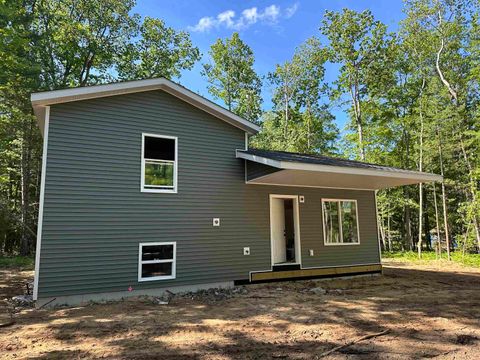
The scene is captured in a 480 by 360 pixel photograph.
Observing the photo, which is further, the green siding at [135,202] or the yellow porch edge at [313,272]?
the yellow porch edge at [313,272]

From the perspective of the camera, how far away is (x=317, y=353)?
3896 millimetres

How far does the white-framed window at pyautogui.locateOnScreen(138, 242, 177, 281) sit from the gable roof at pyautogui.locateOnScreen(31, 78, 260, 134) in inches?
136

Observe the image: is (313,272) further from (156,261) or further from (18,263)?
(18,263)

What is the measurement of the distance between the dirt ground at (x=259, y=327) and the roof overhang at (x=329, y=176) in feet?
9.46

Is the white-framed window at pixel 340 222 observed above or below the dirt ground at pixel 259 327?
above

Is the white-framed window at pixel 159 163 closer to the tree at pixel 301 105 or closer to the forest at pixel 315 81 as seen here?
the forest at pixel 315 81

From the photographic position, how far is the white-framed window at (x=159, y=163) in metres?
7.49

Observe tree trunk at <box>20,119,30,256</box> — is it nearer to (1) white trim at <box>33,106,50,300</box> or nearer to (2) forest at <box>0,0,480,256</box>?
(2) forest at <box>0,0,480,256</box>

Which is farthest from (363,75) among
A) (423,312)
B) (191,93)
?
(423,312)

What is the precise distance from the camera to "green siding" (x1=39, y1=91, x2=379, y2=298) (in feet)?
21.3

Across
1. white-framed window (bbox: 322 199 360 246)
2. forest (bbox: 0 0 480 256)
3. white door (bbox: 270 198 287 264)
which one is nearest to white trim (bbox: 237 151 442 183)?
white-framed window (bbox: 322 199 360 246)

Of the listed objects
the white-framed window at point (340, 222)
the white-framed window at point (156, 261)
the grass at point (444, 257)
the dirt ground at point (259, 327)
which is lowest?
the grass at point (444, 257)

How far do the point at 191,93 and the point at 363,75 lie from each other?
15.5m

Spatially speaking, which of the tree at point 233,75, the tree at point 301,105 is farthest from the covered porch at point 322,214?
the tree at point 233,75
